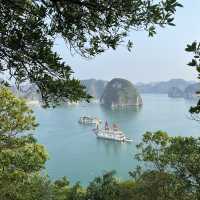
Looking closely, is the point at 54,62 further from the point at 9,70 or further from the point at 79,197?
the point at 79,197

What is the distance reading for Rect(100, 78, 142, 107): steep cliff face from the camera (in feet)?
399

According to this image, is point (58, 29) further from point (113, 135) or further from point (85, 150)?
point (113, 135)

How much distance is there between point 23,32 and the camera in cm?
310

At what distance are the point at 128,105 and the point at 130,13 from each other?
119m

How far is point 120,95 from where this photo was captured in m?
123

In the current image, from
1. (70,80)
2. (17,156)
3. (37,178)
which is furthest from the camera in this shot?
(37,178)

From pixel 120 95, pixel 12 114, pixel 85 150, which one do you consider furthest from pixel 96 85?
pixel 12 114

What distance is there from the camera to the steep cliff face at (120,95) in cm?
12169

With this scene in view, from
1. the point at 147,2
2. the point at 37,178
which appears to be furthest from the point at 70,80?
the point at 37,178

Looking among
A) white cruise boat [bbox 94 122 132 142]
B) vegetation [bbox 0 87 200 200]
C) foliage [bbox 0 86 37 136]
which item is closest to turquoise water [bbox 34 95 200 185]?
white cruise boat [bbox 94 122 132 142]

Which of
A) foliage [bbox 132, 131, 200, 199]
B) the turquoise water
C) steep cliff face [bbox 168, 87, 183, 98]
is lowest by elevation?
the turquoise water

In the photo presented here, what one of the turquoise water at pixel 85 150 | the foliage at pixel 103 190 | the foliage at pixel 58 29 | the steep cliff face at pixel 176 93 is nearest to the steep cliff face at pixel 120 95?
the steep cliff face at pixel 176 93

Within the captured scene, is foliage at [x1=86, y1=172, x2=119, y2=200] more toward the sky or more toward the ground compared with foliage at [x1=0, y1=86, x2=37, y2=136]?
more toward the ground

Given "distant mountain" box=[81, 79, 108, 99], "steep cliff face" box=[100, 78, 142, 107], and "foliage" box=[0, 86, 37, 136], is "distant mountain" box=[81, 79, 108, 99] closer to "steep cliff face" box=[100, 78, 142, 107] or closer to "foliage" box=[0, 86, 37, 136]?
"steep cliff face" box=[100, 78, 142, 107]
